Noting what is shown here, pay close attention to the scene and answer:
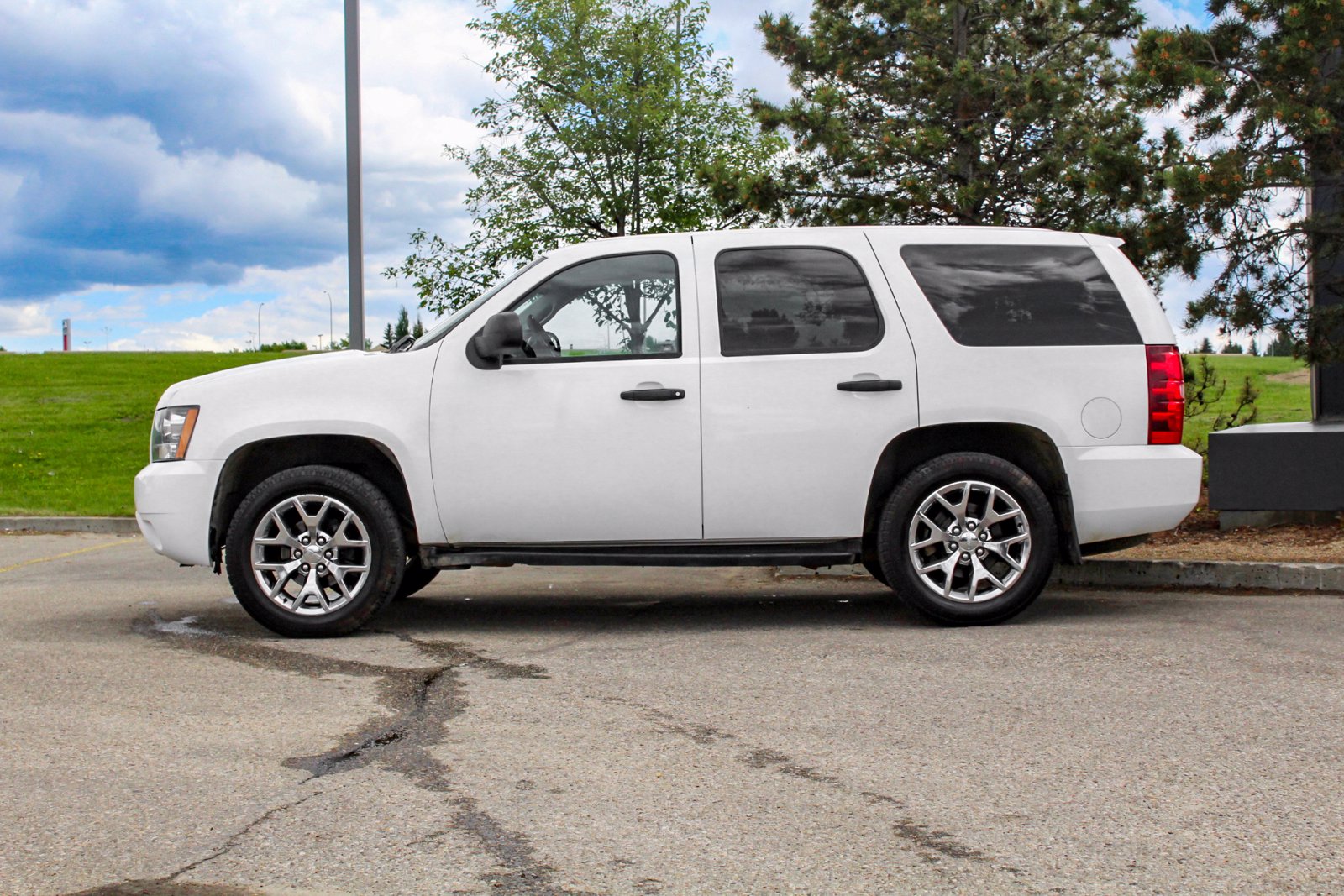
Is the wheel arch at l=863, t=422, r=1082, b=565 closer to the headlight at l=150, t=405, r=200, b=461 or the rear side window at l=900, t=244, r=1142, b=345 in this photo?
the rear side window at l=900, t=244, r=1142, b=345

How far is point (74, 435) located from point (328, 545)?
61.0ft

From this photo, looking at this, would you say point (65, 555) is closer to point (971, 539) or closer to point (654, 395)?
point (654, 395)

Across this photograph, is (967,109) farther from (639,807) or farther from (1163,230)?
(639,807)

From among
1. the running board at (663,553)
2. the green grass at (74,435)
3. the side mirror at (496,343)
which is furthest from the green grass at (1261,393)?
the green grass at (74,435)

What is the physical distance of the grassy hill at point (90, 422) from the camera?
15.7 m

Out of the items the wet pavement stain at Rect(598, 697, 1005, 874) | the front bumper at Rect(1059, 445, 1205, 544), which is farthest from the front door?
the front bumper at Rect(1059, 445, 1205, 544)

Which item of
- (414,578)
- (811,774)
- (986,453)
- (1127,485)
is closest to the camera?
(811,774)

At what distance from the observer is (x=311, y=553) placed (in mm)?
6938

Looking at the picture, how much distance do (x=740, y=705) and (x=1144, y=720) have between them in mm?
1459

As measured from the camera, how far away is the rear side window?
6.99m

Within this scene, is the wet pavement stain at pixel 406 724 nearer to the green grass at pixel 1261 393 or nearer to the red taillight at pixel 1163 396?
the red taillight at pixel 1163 396

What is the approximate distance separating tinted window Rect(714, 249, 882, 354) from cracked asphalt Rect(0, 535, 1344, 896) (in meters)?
1.48

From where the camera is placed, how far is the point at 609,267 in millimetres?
7117

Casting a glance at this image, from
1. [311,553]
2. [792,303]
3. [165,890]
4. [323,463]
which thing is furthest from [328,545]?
[165,890]
